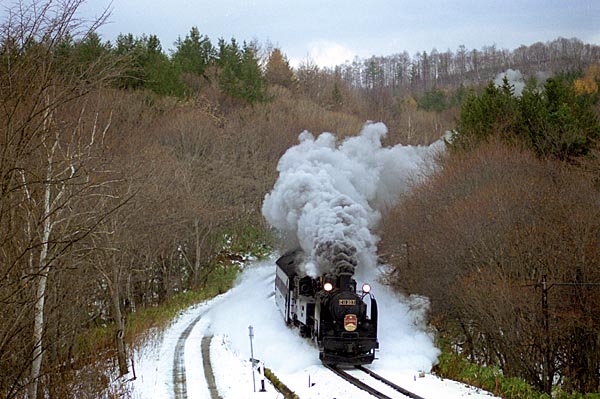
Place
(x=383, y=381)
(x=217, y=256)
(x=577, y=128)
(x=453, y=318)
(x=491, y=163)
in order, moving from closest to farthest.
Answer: (x=383, y=381), (x=453, y=318), (x=491, y=163), (x=577, y=128), (x=217, y=256)

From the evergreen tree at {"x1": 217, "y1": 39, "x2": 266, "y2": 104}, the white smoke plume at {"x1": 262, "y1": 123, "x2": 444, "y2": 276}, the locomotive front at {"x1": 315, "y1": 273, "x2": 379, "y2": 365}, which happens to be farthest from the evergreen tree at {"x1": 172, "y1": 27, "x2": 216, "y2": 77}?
the locomotive front at {"x1": 315, "y1": 273, "x2": 379, "y2": 365}

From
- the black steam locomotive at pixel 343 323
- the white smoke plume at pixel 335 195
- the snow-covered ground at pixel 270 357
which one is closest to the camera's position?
the snow-covered ground at pixel 270 357

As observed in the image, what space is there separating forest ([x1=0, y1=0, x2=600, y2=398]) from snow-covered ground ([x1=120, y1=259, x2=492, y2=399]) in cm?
126

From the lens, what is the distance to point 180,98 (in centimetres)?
5172

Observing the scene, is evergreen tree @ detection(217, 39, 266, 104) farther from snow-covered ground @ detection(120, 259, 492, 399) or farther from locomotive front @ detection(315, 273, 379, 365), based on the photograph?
locomotive front @ detection(315, 273, 379, 365)

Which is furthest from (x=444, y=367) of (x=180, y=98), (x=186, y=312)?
(x=180, y=98)

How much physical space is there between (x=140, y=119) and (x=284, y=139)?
44.9ft

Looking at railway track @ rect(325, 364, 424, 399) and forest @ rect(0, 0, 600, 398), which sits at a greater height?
forest @ rect(0, 0, 600, 398)

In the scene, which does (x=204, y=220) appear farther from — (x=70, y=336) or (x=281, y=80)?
(x=281, y=80)

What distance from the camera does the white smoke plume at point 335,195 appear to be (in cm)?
1989

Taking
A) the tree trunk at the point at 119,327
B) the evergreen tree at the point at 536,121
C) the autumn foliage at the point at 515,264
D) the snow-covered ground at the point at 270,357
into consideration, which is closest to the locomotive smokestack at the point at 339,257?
the snow-covered ground at the point at 270,357

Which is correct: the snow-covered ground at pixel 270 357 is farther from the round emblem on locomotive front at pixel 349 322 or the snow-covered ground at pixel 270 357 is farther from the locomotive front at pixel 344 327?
the round emblem on locomotive front at pixel 349 322

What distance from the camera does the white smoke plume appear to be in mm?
19891

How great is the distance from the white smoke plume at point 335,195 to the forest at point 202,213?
255 centimetres
